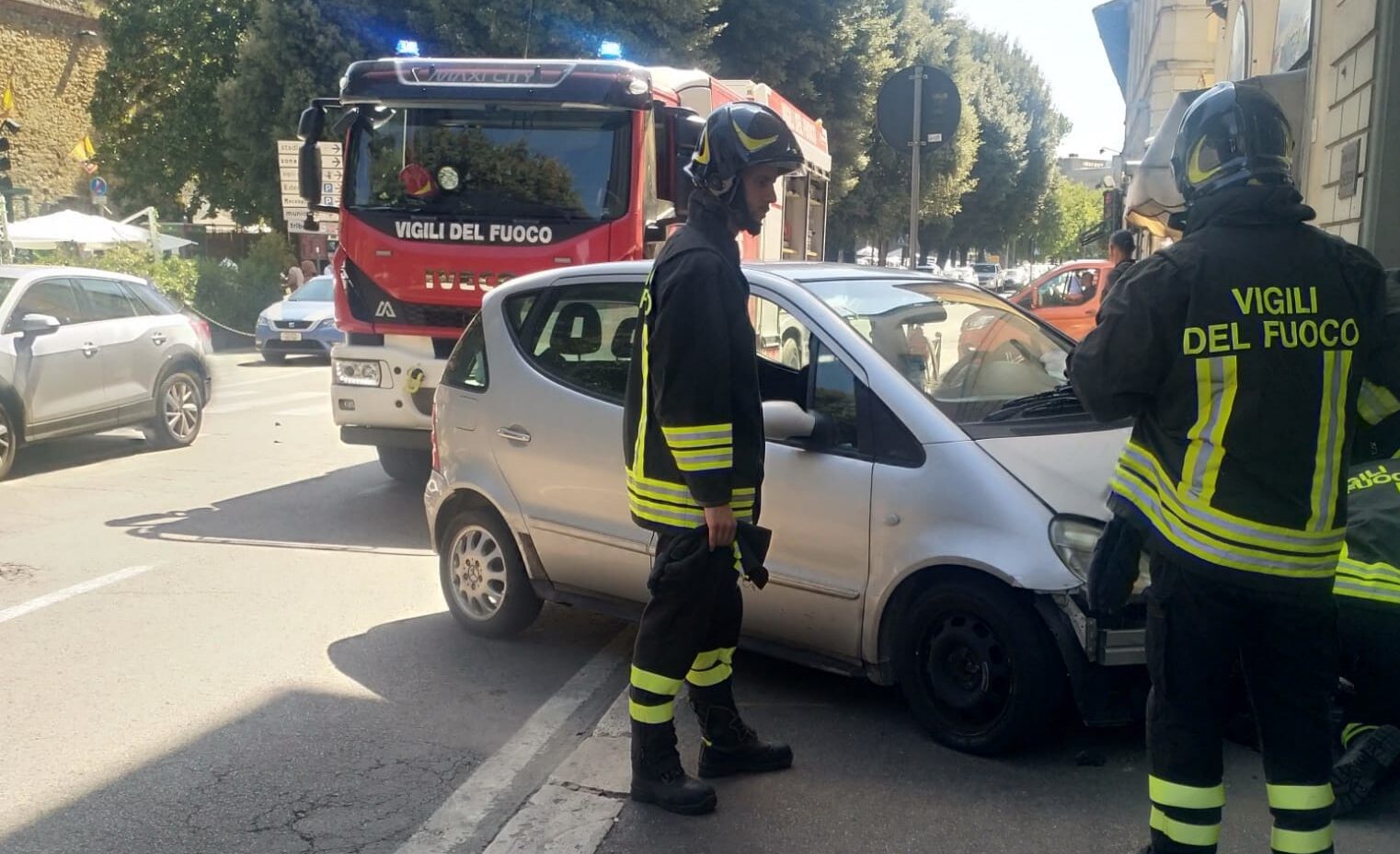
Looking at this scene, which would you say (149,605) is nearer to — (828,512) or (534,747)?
(534,747)

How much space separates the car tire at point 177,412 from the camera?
1099 cm

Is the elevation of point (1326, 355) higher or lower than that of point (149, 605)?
higher

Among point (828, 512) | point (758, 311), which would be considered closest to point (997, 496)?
point (828, 512)

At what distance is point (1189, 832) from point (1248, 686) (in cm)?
35

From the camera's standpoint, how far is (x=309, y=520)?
321 inches

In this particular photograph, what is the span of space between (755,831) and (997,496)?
130 centimetres

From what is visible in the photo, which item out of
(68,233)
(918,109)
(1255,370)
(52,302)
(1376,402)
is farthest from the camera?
(68,233)

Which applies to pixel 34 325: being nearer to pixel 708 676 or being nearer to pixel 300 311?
pixel 708 676

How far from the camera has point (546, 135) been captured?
844cm

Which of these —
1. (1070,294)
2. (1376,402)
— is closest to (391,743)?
(1376,402)

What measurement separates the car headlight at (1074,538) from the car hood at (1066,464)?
30 mm

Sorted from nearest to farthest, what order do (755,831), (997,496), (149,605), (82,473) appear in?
(755,831) < (997,496) < (149,605) < (82,473)

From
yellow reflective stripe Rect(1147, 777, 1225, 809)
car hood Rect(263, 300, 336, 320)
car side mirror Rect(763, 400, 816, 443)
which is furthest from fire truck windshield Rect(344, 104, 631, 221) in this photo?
car hood Rect(263, 300, 336, 320)

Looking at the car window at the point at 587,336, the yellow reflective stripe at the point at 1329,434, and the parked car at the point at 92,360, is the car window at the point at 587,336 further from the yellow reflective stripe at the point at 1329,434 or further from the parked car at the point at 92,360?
the parked car at the point at 92,360
